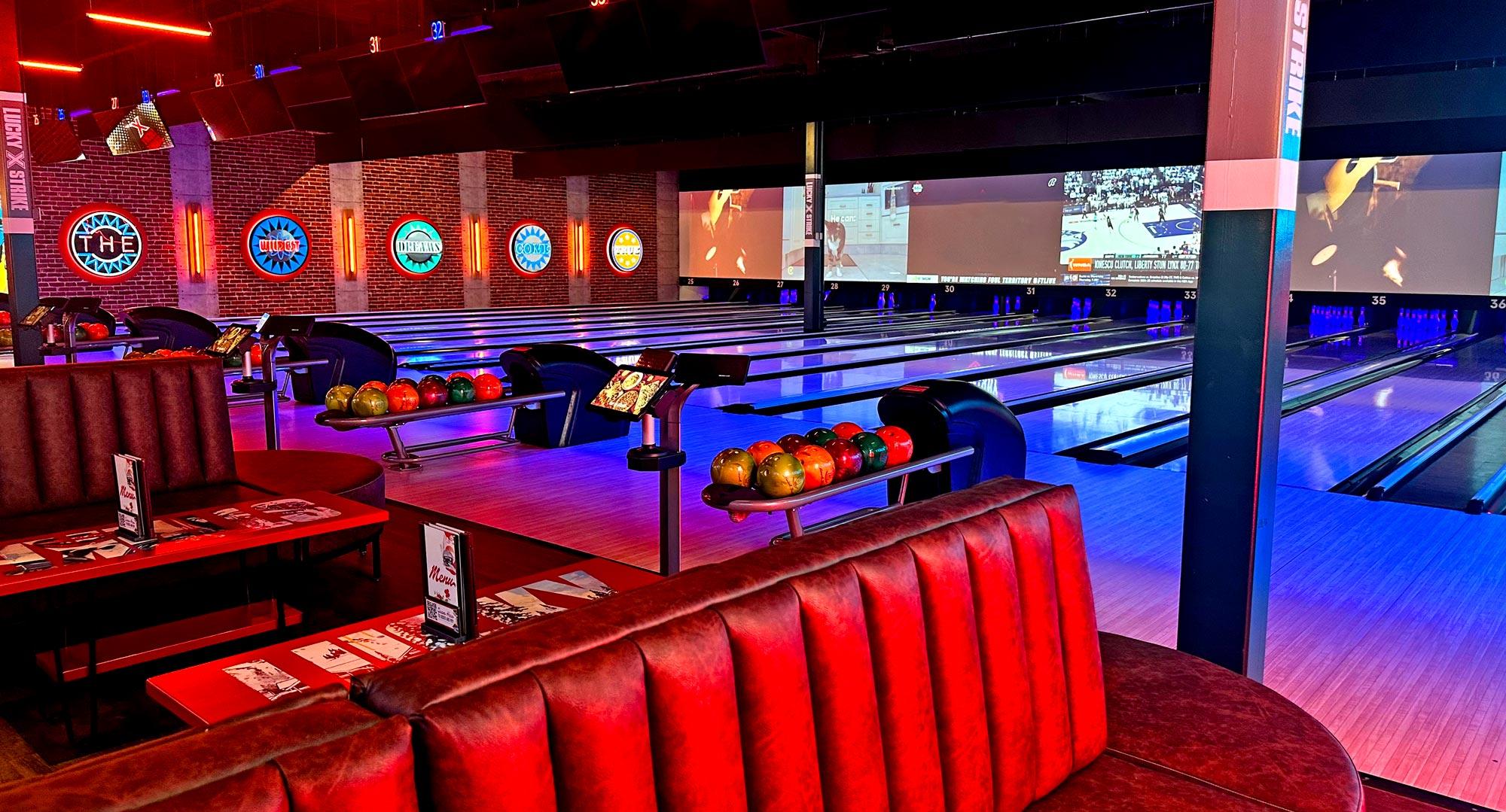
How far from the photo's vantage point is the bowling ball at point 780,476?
9.73ft

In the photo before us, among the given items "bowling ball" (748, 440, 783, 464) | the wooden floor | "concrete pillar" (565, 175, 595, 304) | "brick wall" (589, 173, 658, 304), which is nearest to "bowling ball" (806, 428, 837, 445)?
"bowling ball" (748, 440, 783, 464)

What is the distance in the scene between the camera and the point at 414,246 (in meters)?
16.4

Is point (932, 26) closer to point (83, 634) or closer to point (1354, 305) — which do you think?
point (83, 634)

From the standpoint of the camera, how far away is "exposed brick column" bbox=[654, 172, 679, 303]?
2025 centimetres

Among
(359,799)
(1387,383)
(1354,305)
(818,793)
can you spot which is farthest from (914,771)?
(1354,305)

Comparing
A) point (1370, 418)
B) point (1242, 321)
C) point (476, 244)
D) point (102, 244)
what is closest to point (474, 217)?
point (476, 244)

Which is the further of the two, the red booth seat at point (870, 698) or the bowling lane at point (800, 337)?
the bowling lane at point (800, 337)

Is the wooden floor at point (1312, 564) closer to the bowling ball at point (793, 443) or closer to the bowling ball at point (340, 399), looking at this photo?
the bowling ball at point (340, 399)

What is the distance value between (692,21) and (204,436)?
396 cm

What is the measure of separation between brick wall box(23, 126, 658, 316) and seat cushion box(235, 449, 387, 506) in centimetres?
1105

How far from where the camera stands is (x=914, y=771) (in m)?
1.52

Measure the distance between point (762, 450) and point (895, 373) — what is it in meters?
6.83

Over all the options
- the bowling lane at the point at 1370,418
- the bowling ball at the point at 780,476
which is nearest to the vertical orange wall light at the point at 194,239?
the bowling lane at the point at 1370,418

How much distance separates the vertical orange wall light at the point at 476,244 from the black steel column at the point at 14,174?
1163cm
